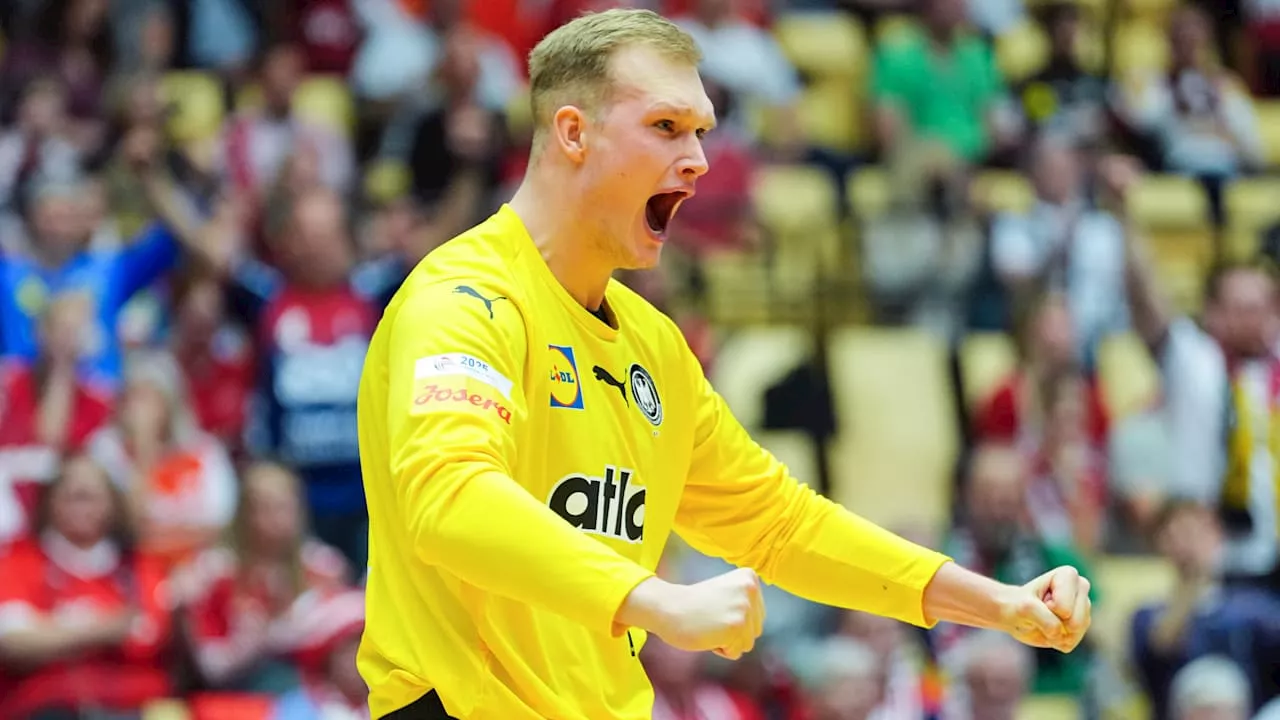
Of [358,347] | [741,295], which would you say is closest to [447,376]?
[358,347]

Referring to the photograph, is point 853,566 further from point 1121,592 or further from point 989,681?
point 1121,592

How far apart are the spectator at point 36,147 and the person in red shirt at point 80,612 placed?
2.40 m

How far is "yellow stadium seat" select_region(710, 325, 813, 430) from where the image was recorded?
1009 cm

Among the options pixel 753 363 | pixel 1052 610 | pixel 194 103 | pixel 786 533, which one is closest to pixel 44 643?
pixel 753 363

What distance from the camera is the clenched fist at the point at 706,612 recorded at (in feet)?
10.1

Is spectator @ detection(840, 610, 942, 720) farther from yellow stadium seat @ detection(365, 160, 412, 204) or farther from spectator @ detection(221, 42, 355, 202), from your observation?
spectator @ detection(221, 42, 355, 202)

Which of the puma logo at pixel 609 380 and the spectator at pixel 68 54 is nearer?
the puma logo at pixel 609 380

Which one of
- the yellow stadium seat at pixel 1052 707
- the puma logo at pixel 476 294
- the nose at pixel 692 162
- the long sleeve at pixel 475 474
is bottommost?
the yellow stadium seat at pixel 1052 707

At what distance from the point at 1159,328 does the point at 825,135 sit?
278cm

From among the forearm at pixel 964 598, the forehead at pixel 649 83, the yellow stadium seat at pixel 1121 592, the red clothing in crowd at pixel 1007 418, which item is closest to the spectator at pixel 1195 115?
the red clothing in crowd at pixel 1007 418

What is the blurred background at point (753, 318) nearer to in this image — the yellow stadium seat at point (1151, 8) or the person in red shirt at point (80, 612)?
the person in red shirt at point (80, 612)

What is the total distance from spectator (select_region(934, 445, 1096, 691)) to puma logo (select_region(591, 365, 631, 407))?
522 cm

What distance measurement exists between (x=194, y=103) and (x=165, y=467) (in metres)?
3.27

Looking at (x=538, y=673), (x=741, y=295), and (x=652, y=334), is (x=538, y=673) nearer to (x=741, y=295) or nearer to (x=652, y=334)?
(x=652, y=334)
